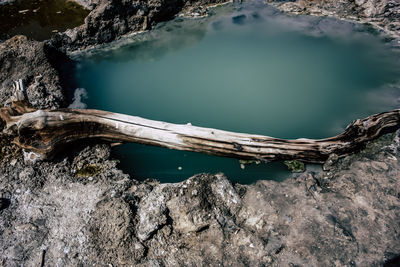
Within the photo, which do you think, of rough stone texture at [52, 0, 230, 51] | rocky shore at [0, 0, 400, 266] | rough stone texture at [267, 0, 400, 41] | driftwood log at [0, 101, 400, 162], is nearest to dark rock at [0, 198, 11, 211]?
rocky shore at [0, 0, 400, 266]

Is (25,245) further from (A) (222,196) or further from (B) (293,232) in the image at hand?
(B) (293,232)

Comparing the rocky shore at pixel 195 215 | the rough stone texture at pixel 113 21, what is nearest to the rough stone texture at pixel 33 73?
the rough stone texture at pixel 113 21

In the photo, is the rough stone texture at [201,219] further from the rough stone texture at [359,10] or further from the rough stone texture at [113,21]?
the rough stone texture at [359,10]

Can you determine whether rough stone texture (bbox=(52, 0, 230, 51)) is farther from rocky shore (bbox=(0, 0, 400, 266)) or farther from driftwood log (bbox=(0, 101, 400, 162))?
rocky shore (bbox=(0, 0, 400, 266))

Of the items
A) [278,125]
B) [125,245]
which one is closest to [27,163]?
[125,245]

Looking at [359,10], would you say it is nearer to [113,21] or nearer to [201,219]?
[113,21]
